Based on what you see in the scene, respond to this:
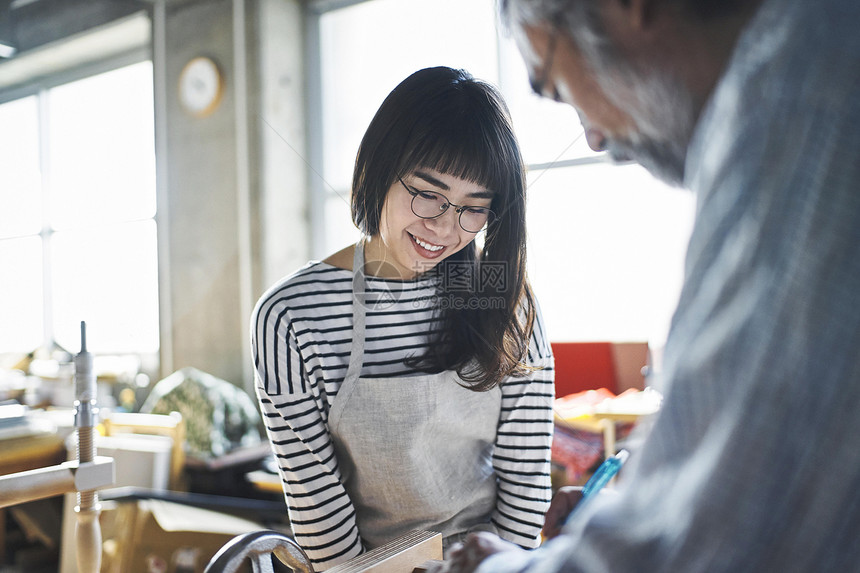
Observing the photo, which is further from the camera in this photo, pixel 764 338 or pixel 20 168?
pixel 20 168

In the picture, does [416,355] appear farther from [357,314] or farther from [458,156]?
[458,156]

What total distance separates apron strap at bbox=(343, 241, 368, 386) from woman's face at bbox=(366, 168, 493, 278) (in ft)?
0.18

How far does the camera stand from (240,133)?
3.84 m

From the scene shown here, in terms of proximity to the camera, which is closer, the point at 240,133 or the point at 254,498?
the point at 254,498

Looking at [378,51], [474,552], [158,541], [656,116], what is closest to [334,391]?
[474,552]

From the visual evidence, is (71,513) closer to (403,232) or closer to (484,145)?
(403,232)

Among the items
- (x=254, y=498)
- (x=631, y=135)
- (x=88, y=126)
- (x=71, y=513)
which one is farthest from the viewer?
(x=88, y=126)

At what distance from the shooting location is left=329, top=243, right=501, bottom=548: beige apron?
108 centimetres

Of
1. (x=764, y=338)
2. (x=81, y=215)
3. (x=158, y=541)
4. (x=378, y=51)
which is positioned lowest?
(x=158, y=541)

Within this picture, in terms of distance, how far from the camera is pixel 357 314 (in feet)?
3.72

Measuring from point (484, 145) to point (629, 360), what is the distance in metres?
2.44

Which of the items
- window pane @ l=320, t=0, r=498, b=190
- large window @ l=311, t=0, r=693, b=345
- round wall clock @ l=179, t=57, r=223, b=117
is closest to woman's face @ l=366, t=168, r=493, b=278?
large window @ l=311, t=0, r=693, b=345

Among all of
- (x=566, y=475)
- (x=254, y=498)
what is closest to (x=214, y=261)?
(x=254, y=498)

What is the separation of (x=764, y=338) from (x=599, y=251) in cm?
316
